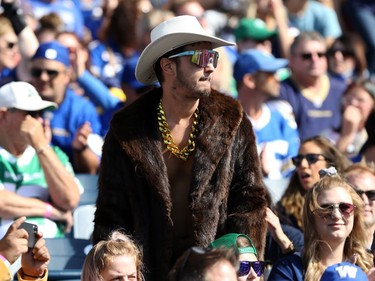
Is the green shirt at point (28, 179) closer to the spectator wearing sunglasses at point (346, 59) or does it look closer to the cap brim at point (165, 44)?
the cap brim at point (165, 44)

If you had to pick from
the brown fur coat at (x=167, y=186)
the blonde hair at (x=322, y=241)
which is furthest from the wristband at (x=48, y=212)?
the blonde hair at (x=322, y=241)

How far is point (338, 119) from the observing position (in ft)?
34.8

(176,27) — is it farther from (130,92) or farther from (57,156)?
(130,92)

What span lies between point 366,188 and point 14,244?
2686 mm

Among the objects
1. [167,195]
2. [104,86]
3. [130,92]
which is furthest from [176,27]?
[104,86]

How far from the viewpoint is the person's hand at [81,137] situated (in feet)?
28.9

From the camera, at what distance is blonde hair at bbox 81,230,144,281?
5488 mm

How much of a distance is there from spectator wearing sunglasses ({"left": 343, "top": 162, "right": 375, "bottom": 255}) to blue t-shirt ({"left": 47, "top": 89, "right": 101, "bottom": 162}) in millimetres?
2628

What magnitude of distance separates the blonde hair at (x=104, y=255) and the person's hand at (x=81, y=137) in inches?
126

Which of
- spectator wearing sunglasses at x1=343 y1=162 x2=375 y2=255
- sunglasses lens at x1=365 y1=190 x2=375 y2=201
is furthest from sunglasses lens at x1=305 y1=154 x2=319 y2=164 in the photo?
sunglasses lens at x1=365 y1=190 x2=375 y2=201

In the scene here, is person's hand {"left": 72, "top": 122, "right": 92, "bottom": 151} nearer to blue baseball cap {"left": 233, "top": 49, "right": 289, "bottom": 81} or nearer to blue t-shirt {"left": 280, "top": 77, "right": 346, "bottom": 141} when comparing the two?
blue baseball cap {"left": 233, "top": 49, "right": 289, "bottom": 81}

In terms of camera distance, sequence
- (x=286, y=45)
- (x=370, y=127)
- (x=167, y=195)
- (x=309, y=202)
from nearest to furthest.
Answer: (x=167, y=195)
(x=309, y=202)
(x=370, y=127)
(x=286, y=45)

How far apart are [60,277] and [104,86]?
3923mm

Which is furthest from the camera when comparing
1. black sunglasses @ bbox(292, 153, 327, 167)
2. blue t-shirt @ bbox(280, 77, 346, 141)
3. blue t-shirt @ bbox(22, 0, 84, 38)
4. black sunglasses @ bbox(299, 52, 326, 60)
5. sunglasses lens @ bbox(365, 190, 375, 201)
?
blue t-shirt @ bbox(22, 0, 84, 38)
